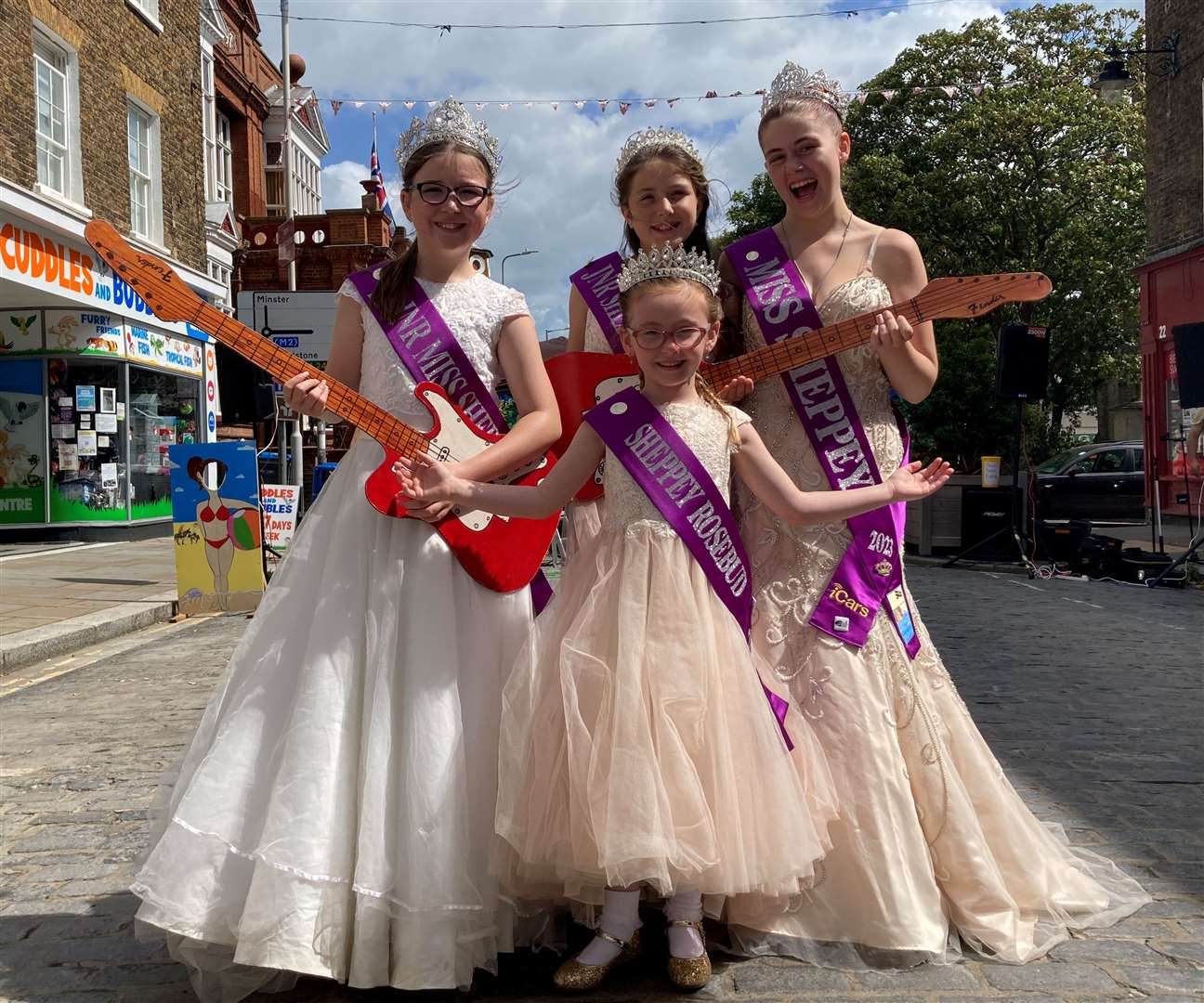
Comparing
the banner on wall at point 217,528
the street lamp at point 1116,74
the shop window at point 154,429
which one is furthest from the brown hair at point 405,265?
the street lamp at point 1116,74

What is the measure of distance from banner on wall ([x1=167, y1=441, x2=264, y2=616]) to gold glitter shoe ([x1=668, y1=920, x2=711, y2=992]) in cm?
754

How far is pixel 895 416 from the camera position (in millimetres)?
2918

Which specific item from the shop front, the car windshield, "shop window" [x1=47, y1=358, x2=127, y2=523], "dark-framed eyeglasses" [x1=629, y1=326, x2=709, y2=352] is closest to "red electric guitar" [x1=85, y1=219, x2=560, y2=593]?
"dark-framed eyeglasses" [x1=629, y1=326, x2=709, y2=352]

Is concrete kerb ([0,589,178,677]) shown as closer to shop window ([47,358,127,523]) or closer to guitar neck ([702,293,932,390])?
guitar neck ([702,293,932,390])

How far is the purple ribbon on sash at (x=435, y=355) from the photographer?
264 centimetres

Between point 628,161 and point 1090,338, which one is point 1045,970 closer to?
point 628,161

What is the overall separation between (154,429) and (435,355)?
15.1 meters

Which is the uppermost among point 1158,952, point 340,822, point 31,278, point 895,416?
point 31,278

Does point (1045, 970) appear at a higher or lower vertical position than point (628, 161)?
lower

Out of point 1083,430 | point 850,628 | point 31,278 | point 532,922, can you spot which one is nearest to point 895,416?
point 850,628

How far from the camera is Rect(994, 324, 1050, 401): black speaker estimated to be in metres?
11.5

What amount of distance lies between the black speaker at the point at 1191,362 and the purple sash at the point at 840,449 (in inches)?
350

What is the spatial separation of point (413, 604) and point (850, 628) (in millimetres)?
1046

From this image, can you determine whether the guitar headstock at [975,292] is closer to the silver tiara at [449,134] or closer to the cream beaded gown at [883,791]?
the cream beaded gown at [883,791]
